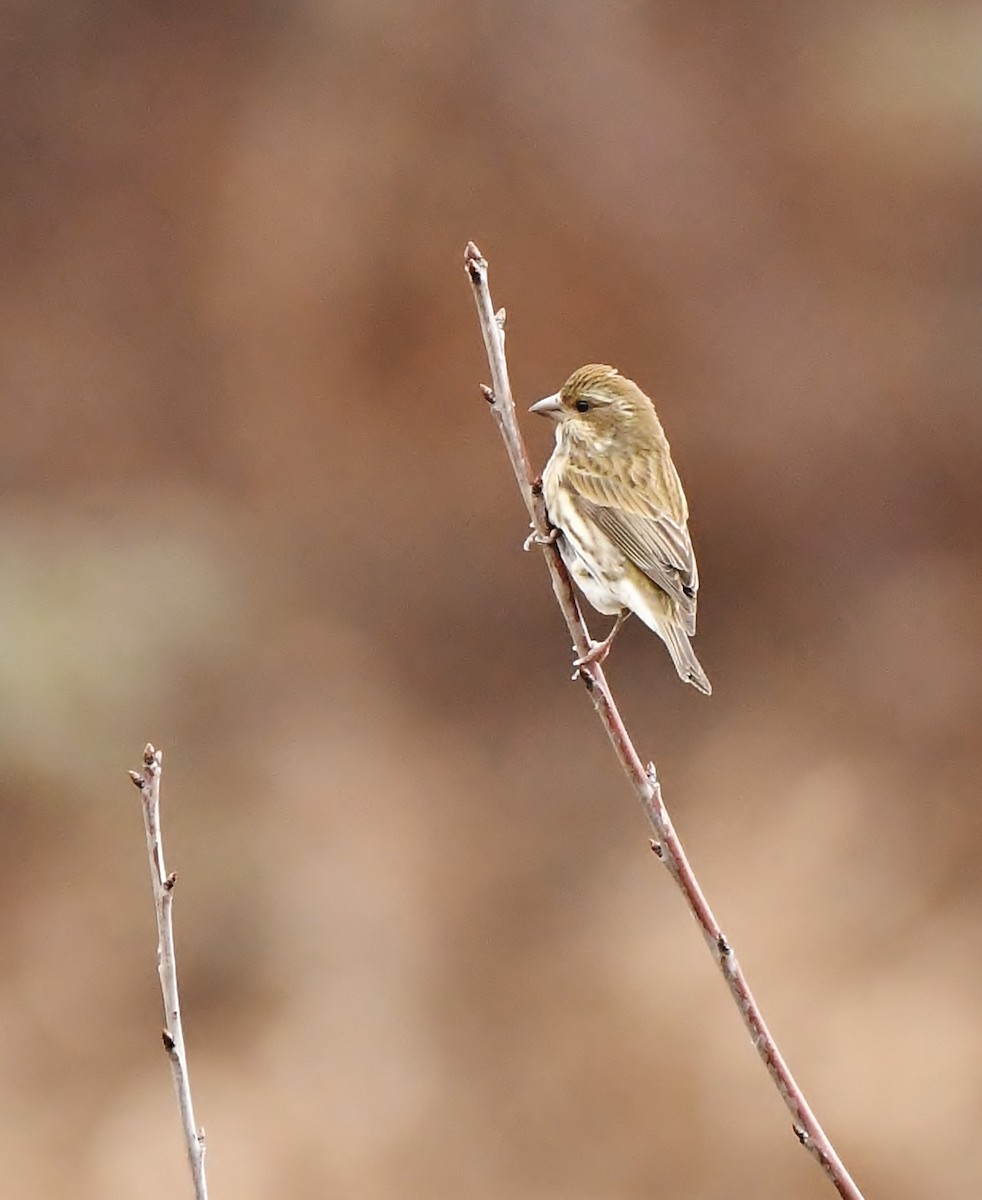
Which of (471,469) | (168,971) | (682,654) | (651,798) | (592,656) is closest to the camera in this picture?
(168,971)

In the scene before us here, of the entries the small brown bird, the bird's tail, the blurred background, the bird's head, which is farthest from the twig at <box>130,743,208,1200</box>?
the blurred background

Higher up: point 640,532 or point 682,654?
point 640,532

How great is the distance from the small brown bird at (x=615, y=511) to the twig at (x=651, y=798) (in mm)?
725

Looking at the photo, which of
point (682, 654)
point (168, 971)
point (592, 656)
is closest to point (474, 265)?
point (592, 656)

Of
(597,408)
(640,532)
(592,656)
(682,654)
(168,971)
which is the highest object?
(597,408)

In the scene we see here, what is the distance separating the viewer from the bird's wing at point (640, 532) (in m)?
4.18

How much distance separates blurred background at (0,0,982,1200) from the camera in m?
11.7

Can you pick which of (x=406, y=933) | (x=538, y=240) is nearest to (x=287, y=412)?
(x=538, y=240)

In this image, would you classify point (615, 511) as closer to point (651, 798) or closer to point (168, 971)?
point (651, 798)

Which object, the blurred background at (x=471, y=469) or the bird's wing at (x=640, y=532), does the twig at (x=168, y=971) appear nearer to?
the bird's wing at (x=640, y=532)

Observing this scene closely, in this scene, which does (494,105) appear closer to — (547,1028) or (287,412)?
(287,412)

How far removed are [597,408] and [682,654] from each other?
2.27ft

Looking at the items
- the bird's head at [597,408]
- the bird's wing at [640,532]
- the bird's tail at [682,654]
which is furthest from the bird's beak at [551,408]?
the bird's tail at [682,654]

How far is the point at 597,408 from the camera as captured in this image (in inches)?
167
